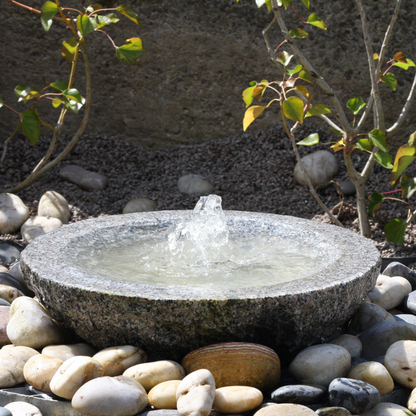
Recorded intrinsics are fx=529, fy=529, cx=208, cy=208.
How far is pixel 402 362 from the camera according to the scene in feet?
5.85

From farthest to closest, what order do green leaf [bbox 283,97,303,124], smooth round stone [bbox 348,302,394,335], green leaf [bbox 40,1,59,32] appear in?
green leaf [bbox 40,1,59,32] → green leaf [bbox 283,97,303,124] → smooth round stone [bbox 348,302,394,335]

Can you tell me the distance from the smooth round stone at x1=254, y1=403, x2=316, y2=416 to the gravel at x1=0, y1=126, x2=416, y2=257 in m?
2.30

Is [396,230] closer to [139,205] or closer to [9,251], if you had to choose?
[139,205]

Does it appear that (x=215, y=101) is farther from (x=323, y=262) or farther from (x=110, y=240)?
(x=323, y=262)

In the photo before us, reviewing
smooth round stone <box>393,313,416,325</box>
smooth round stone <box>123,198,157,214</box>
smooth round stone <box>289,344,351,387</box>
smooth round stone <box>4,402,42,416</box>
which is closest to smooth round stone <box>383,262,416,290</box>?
smooth round stone <box>393,313,416,325</box>

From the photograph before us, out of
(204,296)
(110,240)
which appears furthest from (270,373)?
(110,240)

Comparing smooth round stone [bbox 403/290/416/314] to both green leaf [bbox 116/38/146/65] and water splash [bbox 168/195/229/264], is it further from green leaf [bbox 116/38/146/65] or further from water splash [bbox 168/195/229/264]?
green leaf [bbox 116/38/146/65]

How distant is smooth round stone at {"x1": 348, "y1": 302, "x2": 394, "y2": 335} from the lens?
84.0 inches

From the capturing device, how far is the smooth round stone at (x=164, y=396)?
1.60 meters

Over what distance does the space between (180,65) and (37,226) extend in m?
2.35

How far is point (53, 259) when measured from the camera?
6.70 feet

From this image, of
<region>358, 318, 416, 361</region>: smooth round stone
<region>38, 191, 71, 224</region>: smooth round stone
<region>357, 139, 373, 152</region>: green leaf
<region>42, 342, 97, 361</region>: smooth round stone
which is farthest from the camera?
<region>38, 191, 71, 224</region>: smooth round stone

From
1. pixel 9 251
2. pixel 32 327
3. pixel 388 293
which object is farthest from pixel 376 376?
pixel 9 251

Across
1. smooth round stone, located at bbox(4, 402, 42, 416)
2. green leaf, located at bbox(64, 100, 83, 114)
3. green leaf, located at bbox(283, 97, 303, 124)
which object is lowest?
smooth round stone, located at bbox(4, 402, 42, 416)
